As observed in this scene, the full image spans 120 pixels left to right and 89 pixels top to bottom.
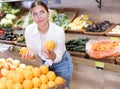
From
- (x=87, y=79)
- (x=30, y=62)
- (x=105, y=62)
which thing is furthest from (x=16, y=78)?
(x=30, y=62)

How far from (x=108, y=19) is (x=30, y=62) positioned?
1.59 meters

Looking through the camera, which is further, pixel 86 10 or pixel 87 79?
pixel 86 10

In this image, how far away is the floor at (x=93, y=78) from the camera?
3037 millimetres

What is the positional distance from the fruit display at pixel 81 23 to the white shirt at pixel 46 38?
1.18 metres

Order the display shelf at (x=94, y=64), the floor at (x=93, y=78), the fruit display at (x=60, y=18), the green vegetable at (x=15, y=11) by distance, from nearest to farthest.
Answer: the display shelf at (x=94, y=64) → the floor at (x=93, y=78) → the fruit display at (x=60, y=18) → the green vegetable at (x=15, y=11)

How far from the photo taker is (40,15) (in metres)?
2.08

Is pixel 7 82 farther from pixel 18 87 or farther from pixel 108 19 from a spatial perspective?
pixel 108 19

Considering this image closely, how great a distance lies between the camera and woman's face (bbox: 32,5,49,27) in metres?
2.08

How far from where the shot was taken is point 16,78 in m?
1.76

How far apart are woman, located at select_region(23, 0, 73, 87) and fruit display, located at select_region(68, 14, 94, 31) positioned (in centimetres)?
104

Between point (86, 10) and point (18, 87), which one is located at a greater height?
point (86, 10)

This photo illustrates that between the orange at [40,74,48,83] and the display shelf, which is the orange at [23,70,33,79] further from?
the display shelf

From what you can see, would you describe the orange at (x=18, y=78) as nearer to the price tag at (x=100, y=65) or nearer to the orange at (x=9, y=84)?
the orange at (x=9, y=84)

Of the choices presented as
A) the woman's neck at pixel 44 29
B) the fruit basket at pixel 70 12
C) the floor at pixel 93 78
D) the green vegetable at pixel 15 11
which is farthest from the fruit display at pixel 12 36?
the woman's neck at pixel 44 29
